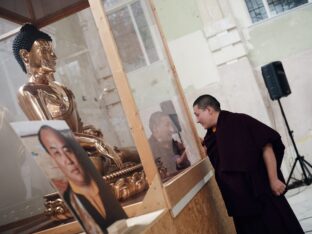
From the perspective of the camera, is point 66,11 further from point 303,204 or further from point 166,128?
point 303,204

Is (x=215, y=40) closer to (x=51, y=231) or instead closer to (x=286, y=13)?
(x=286, y=13)

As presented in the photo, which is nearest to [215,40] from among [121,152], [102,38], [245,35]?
[245,35]

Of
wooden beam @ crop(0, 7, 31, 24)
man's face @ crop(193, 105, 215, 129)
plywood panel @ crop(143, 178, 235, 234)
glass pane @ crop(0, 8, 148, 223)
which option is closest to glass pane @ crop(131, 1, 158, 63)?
glass pane @ crop(0, 8, 148, 223)

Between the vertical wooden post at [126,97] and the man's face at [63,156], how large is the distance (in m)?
0.52

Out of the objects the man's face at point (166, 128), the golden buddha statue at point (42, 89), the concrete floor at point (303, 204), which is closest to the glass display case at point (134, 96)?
the man's face at point (166, 128)

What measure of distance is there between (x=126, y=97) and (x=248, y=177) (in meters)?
1.56

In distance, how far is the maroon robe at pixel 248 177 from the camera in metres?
2.60

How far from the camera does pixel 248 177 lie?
8.59ft

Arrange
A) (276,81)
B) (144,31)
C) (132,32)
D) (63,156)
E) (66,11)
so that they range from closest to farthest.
Result: (63,156)
(132,32)
(144,31)
(66,11)
(276,81)

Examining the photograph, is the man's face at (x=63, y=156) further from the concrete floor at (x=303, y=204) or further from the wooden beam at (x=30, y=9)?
the concrete floor at (x=303, y=204)

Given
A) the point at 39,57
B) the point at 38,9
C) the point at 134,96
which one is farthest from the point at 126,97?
the point at 38,9

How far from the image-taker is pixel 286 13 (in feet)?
23.1

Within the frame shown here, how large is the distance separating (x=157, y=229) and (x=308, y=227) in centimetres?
369

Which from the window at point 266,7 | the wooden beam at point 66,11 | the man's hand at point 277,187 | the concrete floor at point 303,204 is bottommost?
the concrete floor at point 303,204
